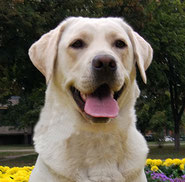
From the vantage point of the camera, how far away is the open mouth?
3.09 m

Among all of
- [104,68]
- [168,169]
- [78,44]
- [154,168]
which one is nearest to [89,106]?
[104,68]

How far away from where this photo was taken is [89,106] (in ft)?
10.1

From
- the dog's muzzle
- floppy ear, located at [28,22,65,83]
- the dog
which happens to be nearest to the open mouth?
the dog

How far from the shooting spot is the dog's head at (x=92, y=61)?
10.0 ft

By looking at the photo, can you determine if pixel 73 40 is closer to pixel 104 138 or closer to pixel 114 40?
pixel 114 40

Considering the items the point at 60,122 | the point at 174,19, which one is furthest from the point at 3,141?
the point at 60,122

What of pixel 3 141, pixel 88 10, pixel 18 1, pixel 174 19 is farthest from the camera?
pixel 3 141

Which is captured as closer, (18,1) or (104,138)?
(104,138)

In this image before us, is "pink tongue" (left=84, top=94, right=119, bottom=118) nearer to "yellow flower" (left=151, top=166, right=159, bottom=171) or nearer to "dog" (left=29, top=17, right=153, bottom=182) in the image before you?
"dog" (left=29, top=17, right=153, bottom=182)

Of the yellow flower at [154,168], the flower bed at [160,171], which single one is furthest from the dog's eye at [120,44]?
the yellow flower at [154,168]

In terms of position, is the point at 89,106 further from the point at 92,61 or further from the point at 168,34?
the point at 168,34

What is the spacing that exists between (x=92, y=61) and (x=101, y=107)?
0.38 meters

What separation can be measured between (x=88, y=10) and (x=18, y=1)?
4355mm

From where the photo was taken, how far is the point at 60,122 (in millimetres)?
3273
